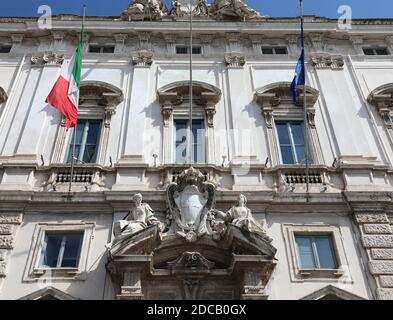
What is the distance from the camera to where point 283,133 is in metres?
16.9

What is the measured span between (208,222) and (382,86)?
8.88 meters

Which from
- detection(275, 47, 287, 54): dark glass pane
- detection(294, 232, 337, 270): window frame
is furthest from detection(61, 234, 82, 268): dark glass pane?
detection(275, 47, 287, 54): dark glass pane

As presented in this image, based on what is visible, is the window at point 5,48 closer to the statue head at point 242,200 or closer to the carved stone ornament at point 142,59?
the carved stone ornament at point 142,59

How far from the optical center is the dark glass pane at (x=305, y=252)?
13262mm

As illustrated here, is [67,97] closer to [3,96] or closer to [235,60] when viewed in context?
[3,96]

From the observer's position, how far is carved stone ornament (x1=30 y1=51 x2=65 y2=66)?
1880 cm

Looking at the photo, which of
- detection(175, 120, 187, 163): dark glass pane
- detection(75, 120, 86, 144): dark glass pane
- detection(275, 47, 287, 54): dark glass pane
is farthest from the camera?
detection(275, 47, 287, 54): dark glass pane

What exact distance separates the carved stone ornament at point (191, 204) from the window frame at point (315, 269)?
84.7 inches

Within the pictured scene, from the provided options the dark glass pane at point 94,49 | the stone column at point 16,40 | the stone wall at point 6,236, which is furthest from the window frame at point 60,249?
the stone column at point 16,40

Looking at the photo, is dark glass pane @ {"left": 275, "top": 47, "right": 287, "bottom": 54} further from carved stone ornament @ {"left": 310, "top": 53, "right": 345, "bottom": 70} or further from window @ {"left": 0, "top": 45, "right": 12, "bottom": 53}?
window @ {"left": 0, "top": 45, "right": 12, "bottom": 53}

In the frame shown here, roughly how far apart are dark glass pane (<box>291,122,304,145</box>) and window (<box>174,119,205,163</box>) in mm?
3022
